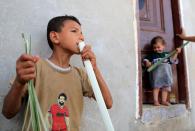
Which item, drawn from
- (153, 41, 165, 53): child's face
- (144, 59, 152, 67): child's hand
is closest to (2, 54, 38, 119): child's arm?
(144, 59, 152, 67): child's hand

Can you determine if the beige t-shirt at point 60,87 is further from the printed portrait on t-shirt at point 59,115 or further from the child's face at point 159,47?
the child's face at point 159,47

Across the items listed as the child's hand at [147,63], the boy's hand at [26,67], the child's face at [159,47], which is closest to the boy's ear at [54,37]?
Answer: the boy's hand at [26,67]

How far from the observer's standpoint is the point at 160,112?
3037 millimetres

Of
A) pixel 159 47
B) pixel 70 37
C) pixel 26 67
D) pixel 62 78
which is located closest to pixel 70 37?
pixel 70 37

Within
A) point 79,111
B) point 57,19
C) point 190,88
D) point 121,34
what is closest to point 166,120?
point 190,88

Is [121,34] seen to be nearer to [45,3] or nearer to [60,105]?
[45,3]

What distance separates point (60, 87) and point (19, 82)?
16.1 inches

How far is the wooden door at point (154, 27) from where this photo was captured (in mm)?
3359

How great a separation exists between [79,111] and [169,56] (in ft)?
5.46

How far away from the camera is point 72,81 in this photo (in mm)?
1951

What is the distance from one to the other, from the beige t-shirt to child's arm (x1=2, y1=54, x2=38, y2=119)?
10 centimetres

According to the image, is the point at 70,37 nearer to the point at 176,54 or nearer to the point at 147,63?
the point at 147,63

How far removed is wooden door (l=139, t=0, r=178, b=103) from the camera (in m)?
3.36

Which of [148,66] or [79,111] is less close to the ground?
[148,66]
